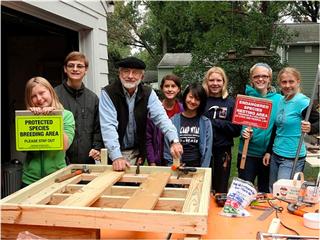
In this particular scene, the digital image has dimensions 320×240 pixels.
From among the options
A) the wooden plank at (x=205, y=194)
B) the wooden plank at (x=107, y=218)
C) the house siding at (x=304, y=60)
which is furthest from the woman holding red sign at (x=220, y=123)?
the house siding at (x=304, y=60)

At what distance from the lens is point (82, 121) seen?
10.4 feet

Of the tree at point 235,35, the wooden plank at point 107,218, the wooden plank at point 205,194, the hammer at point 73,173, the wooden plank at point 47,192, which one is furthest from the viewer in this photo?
the tree at point 235,35

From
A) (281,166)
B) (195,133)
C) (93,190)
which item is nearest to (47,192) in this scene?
(93,190)

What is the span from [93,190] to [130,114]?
39.2 inches

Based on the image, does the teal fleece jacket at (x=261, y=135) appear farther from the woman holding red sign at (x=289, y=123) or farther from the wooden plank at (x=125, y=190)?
the wooden plank at (x=125, y=190)

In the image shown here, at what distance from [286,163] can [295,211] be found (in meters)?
1.20

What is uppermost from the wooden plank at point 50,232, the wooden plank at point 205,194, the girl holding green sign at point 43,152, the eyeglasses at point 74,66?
the eyeglasses at point 74,66

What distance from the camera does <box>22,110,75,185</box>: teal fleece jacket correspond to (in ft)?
8.52

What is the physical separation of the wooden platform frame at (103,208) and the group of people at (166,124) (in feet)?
1.36

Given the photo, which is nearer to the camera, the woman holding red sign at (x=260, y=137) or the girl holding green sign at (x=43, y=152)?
the girl holding green sign at (x=43, y=152)

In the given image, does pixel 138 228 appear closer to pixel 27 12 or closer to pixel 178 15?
pixel 27 12

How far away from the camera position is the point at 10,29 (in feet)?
21.5

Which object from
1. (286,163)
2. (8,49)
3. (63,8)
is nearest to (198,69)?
(8,49)

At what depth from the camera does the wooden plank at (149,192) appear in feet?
5.88
